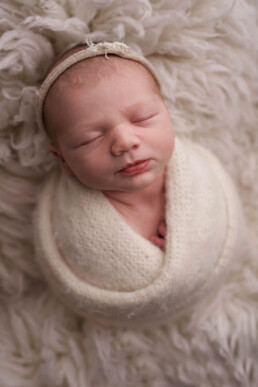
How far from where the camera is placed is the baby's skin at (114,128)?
0.86 meters

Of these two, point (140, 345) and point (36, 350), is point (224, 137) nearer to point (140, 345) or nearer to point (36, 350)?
point (140, 345)

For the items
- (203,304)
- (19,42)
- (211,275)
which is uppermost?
(19,42)

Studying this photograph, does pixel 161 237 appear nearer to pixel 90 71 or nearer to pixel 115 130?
pixel 115 130

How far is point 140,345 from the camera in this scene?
109 centimetres

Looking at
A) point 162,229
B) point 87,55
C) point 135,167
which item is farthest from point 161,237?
point 87,55

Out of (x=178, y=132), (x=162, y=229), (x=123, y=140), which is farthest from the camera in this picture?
(x=178, y=132)

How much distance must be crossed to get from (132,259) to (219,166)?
0.33 metres

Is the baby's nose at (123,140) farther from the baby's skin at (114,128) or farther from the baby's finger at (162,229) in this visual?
the baby's finger at (162,229)

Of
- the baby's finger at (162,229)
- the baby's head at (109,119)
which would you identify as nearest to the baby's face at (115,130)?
the baby's head at (109,119)

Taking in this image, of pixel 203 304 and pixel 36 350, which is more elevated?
pixel 203 304


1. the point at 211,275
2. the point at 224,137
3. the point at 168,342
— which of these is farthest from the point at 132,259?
the point at 224,137

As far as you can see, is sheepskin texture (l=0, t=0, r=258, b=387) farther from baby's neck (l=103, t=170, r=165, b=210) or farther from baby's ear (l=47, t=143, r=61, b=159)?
baby's neck (l=103, t=170, r=165, b=210)

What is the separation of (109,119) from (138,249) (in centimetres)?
27

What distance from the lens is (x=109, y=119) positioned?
867 mm
